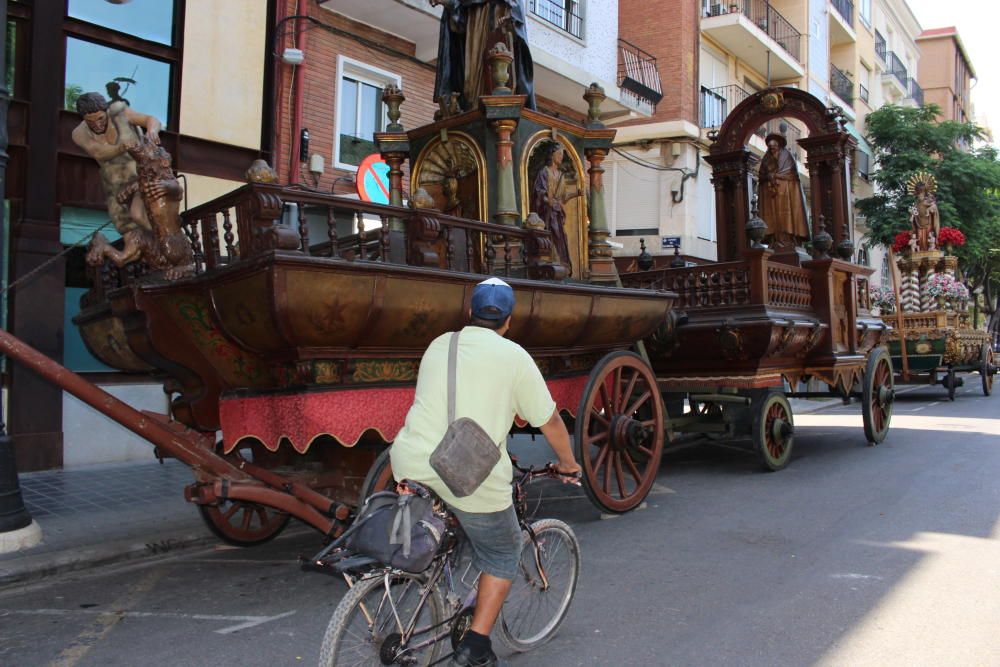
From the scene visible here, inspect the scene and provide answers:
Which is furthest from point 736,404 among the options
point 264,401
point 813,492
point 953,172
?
point 953,172

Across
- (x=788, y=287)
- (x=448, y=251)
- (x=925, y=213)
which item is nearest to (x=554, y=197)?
(x=448, y=251)

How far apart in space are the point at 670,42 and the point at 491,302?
19.6m

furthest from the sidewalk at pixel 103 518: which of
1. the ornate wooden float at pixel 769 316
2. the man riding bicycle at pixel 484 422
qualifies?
the ornate wooden float at pixel 769 316

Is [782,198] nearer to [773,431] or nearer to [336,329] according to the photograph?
[773,431]

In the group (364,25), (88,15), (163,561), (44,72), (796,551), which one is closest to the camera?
(796,551)

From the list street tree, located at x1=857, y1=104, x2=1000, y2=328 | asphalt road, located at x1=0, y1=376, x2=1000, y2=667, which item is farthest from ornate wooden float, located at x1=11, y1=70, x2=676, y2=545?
street tree, located at x1=857, y1=104, x2=1000, y2=328

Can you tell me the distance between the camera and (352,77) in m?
12.5

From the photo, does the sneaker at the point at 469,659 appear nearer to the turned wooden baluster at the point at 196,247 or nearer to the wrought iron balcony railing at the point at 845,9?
the turned wooden baluster at the point at 196,247

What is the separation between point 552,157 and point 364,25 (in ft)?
23.5

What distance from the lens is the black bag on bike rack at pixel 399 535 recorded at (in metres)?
2.87

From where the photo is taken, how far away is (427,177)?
23.3 feet

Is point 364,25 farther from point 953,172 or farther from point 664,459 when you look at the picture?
point 953,172

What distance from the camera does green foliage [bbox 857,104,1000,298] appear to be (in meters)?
Answer: 24.6

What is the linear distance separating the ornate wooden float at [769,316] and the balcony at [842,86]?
2122cm
